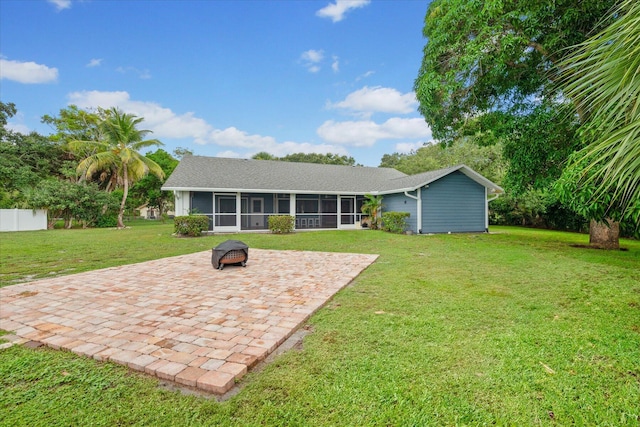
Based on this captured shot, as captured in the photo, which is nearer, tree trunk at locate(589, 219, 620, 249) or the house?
tree trunk at locate(589, 219, 620, 249)

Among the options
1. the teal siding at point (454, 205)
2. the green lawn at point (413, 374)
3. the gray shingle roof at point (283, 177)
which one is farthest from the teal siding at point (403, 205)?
the green lawn at point (413, 374)

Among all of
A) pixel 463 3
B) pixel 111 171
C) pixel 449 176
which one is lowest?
pixel 449 176

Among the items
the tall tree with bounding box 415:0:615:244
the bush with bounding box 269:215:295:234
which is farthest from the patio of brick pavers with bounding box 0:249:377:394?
the bush with bounding box 269:215:295:234

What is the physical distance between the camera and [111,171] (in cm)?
2442

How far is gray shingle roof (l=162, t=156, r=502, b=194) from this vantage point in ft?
49.3

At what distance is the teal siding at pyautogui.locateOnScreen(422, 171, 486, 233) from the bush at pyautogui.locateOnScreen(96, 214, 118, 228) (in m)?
21.4

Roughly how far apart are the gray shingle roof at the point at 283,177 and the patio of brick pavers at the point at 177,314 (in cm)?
946

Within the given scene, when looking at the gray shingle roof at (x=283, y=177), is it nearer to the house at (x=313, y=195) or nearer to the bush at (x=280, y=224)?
the house at (x=313, y=195)

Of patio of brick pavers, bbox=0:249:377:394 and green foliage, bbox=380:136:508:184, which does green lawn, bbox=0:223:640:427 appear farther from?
green foliage, bbox=380:136:508:184

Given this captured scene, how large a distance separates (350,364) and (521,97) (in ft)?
38.3

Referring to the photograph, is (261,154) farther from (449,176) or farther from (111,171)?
(449,176)

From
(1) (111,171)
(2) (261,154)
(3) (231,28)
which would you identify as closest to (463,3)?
(3) (231,28)

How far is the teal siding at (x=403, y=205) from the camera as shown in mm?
14766

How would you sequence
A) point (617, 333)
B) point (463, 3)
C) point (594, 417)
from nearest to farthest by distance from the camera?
point (594, 417), point (617, 333), point (463, 3)
